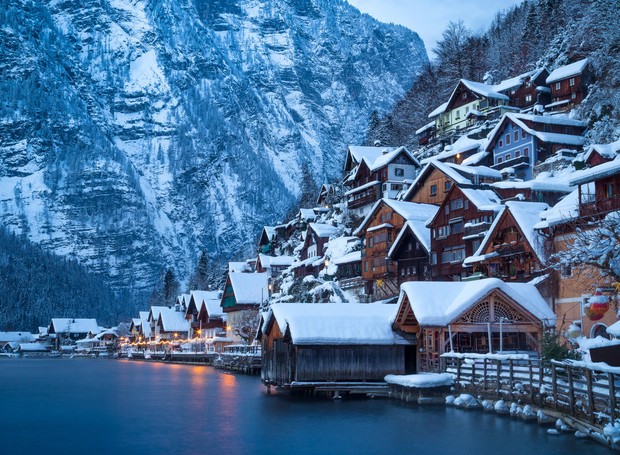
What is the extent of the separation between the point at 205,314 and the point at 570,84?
224 ft

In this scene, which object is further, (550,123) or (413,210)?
(550,123)

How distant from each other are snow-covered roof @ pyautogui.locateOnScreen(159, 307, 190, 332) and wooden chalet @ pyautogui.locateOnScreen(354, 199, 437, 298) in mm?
69739

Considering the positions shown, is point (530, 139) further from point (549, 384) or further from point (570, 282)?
point (549, 384)

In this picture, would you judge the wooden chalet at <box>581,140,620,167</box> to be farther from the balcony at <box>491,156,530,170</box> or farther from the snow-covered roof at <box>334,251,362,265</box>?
the snow-covered roof at <box>334,251,362,265</box>

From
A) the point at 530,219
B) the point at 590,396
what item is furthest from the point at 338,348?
the point at 590,396

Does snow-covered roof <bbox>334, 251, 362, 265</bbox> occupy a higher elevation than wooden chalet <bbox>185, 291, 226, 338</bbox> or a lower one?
higher

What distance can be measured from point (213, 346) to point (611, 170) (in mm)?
83489

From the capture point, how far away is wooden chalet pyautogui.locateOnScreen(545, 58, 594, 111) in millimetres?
82812

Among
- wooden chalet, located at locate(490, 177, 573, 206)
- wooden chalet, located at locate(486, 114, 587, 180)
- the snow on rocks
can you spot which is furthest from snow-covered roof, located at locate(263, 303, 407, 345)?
wooden chalet, located at locate(486, 114, 587, 180)

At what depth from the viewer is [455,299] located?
138 ft

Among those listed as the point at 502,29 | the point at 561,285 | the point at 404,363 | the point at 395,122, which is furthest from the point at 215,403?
the point at 502,29

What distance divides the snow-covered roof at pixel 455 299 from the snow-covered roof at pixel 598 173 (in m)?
7.46

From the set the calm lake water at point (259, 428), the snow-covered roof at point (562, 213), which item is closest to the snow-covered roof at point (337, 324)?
the calm lake water at point (259, 428)

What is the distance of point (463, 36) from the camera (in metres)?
132
